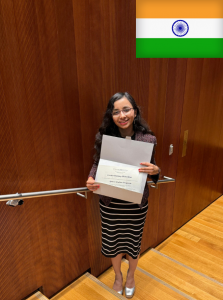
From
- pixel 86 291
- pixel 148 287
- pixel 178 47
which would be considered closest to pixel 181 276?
pixel 148 287

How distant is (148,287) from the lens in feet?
6.68

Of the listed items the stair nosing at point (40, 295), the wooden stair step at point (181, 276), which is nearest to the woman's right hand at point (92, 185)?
the stair nosing at point (40, 295)

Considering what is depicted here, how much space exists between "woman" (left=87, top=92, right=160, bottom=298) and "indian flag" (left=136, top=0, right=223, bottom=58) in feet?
2.18

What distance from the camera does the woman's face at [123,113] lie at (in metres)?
1.47

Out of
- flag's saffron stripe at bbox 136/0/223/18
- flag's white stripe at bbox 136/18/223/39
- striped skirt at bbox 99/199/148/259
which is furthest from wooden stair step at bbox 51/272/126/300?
flag's saffron stripe at bbox 136/0/223/18

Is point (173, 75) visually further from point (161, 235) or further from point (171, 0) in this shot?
point (161, 235)

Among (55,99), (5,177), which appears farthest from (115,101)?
(5,177)

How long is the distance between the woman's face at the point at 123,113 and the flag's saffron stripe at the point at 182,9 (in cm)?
89

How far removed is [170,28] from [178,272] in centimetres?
235

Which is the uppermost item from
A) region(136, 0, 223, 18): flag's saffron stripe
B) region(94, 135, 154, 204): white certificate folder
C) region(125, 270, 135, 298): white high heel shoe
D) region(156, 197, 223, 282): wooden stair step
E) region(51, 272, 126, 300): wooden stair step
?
region(136, 0, 223, 18): flag's saffron stripe

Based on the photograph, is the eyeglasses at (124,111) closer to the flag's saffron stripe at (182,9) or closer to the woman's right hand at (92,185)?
the woman's right hand at (92,185)

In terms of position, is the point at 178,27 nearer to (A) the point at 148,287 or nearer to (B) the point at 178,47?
(B) the point at 178,47

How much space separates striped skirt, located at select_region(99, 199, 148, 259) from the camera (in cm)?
167

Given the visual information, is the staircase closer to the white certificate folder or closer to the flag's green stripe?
the white certificate folder
